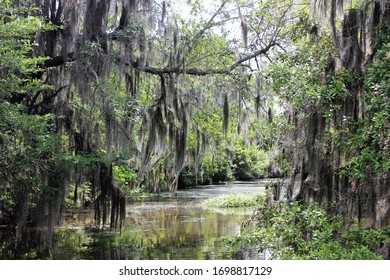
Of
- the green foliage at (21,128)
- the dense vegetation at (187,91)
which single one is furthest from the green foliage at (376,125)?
the green foliage at (21,128)

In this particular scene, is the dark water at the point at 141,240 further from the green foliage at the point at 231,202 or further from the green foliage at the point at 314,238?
the green foliage at the point at 231,202

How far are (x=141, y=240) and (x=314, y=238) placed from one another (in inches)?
245

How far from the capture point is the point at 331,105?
653 cm

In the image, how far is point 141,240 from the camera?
11.1 metres

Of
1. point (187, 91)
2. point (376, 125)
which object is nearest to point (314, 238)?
point (376, 125)

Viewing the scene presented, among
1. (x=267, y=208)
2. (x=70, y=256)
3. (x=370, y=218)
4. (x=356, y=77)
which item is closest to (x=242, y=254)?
(x=267, y=208)

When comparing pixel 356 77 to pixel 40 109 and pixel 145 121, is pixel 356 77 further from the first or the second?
pixel 40 109

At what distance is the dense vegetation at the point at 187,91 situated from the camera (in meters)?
6.54

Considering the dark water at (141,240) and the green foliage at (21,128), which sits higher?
the green foliage at (21,128)

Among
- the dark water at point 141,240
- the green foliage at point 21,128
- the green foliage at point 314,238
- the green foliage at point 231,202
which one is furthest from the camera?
the green foliage at point 231,202

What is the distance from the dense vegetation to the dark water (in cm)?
79

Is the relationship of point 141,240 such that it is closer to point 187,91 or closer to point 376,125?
point 187,91

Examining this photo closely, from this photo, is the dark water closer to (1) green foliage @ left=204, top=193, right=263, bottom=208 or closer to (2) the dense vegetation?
(2) the dense vegetation

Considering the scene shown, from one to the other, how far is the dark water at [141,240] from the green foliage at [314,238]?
1.00 m
